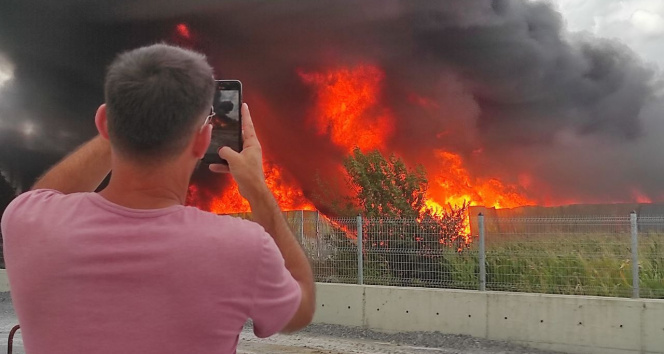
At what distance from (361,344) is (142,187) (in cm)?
847

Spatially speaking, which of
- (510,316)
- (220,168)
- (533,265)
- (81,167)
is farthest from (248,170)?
(533,265)

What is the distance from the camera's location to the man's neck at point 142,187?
1.32 metres

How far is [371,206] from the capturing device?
14.7m

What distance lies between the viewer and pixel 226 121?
1.73 metres

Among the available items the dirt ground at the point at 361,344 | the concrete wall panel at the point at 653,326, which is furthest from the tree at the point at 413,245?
the concrete wall panel at the point at 653,326

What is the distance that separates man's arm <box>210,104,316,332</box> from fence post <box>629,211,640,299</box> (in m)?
8.59

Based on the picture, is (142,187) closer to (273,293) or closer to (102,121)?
(102,121)

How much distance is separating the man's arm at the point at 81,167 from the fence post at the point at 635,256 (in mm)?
8765

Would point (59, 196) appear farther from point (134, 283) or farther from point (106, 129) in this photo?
point (134, 283)

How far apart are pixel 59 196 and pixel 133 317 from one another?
1.09ft

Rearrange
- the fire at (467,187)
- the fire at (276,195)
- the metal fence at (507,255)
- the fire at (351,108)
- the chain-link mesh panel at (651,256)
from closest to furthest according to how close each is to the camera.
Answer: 1. the chain-link mesh panel at (651,256)
2. the metal fence at (507,255)
3. the fire at (467,187)
4. the fire at (351,108)
5. the fire at (276,195)

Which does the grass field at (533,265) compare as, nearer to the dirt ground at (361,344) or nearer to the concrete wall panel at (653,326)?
the concrete wall panel at (653,326)

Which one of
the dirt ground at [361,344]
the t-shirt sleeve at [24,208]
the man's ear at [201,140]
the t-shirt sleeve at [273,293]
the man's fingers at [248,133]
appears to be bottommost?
the dirt ground at [361,344]

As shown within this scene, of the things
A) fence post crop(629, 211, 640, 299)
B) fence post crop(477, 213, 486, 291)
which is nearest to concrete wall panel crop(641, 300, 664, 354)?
fence post crop(629, 211, 640, 299)
